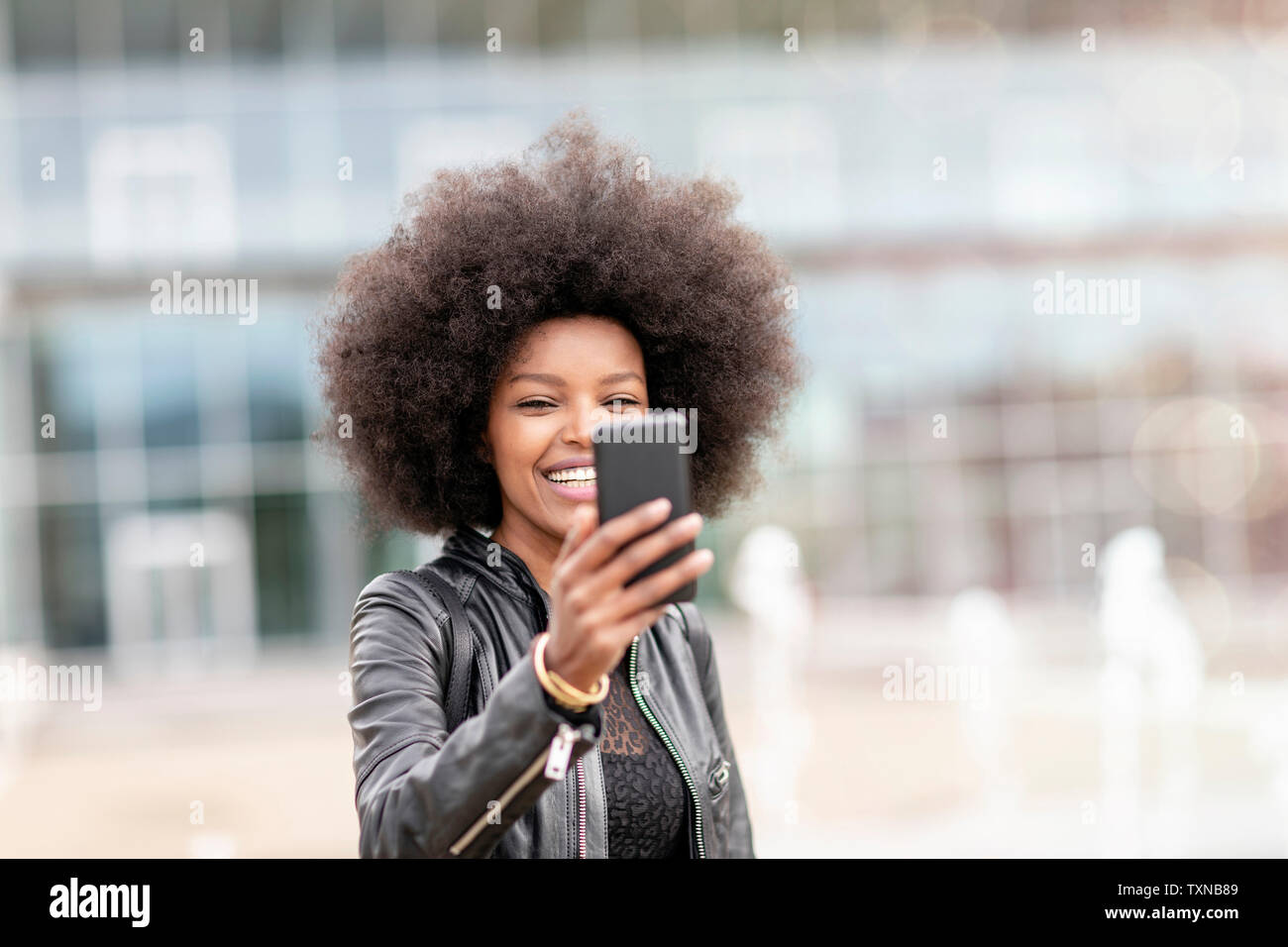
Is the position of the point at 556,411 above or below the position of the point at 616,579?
above

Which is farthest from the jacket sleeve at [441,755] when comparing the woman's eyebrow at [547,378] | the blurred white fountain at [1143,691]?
the blurred white fountain at [1143,691]

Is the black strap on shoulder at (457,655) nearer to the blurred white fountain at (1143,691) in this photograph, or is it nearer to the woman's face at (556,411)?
the woman's face at (556,411)

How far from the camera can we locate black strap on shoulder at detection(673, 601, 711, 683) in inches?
106

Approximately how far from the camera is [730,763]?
259 centimetres

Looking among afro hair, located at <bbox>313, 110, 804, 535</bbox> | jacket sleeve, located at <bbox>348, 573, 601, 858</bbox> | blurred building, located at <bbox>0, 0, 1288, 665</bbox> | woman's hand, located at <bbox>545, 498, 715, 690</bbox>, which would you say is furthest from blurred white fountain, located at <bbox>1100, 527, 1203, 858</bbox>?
woman's hand, located at <bbox>545, 498, 715, 690</bbox>

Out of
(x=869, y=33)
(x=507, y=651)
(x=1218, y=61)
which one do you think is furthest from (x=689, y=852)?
(x=1218, y=61)

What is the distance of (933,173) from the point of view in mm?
17875

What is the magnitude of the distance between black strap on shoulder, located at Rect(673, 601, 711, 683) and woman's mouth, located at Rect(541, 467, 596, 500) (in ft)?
1.75

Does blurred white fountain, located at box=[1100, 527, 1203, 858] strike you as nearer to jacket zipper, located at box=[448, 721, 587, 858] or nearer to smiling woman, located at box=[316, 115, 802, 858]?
smiling woman, located at box=[316, 115, 802, 858]

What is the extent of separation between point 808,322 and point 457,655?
47.9 feet

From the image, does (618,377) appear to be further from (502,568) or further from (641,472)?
(641,472)

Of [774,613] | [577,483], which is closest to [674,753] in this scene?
[577,483]

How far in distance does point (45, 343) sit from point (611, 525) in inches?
701

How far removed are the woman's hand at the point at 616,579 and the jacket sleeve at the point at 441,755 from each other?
14cm
